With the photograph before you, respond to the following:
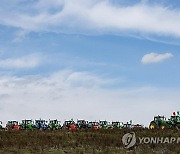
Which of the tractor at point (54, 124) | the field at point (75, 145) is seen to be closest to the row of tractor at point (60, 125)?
the tractor at point (54, 124)

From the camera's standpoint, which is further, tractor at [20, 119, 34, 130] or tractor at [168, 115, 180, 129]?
tractor at [20, 119, 34, 130]

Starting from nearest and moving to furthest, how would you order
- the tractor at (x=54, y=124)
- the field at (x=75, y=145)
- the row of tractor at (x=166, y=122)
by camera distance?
the field at (x=75, y=145) → the row of tractor at (x=166, y=122) → the tractor at (x=54, y=124)

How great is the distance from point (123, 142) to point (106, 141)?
3.74 ft

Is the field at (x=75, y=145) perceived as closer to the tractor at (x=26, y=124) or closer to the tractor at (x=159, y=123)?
the tractor at (x=159, y=123)

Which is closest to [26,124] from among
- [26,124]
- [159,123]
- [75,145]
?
[26,124]

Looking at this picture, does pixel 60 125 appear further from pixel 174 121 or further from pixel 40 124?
pixel 174 121

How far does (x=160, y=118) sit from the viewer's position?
126 ft

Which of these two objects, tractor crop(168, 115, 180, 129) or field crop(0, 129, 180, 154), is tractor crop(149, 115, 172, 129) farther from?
field crop(0, 129, 180, 154)

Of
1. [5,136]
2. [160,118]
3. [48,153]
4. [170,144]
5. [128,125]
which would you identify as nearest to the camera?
[48,153]


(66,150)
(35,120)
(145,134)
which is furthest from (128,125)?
(66,150)

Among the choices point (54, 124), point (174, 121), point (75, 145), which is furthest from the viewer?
point (54, 124)

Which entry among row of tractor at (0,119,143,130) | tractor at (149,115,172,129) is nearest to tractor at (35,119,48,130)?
row of tractor at (0,119,143,130)

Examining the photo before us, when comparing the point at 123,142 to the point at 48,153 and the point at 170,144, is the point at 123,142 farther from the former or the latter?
the point at 48,153

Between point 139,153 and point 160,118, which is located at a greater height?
point 160,118
